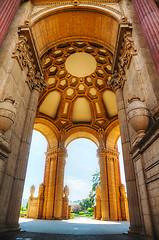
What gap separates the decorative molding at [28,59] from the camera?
7076 millimetres

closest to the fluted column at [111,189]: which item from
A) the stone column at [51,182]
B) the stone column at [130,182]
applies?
the stone column at [51,182]

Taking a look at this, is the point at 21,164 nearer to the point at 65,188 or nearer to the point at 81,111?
the point at 65,188

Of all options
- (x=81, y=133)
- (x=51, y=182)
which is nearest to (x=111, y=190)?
(x=51, y=182)

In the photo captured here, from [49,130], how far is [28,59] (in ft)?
39.8

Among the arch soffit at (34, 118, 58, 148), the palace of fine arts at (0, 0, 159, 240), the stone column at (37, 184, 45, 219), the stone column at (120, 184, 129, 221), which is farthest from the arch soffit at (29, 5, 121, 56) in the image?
the stone column at (120, 184, 129, 221)

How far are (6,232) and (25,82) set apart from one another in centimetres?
596

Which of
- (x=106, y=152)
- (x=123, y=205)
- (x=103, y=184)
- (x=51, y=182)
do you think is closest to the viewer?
(x=123, y=205)

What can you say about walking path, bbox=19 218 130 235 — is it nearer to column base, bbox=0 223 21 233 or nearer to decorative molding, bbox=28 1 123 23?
column base, bbox=0 223 21 233

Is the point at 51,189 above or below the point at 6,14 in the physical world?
below

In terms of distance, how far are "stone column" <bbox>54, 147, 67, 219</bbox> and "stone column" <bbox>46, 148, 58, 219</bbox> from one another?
12.9 inches

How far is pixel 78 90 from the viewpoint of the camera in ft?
63.6

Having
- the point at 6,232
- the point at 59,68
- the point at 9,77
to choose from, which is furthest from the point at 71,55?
the point at 6,232

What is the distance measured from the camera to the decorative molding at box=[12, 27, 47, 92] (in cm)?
708

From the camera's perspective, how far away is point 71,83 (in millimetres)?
18750
